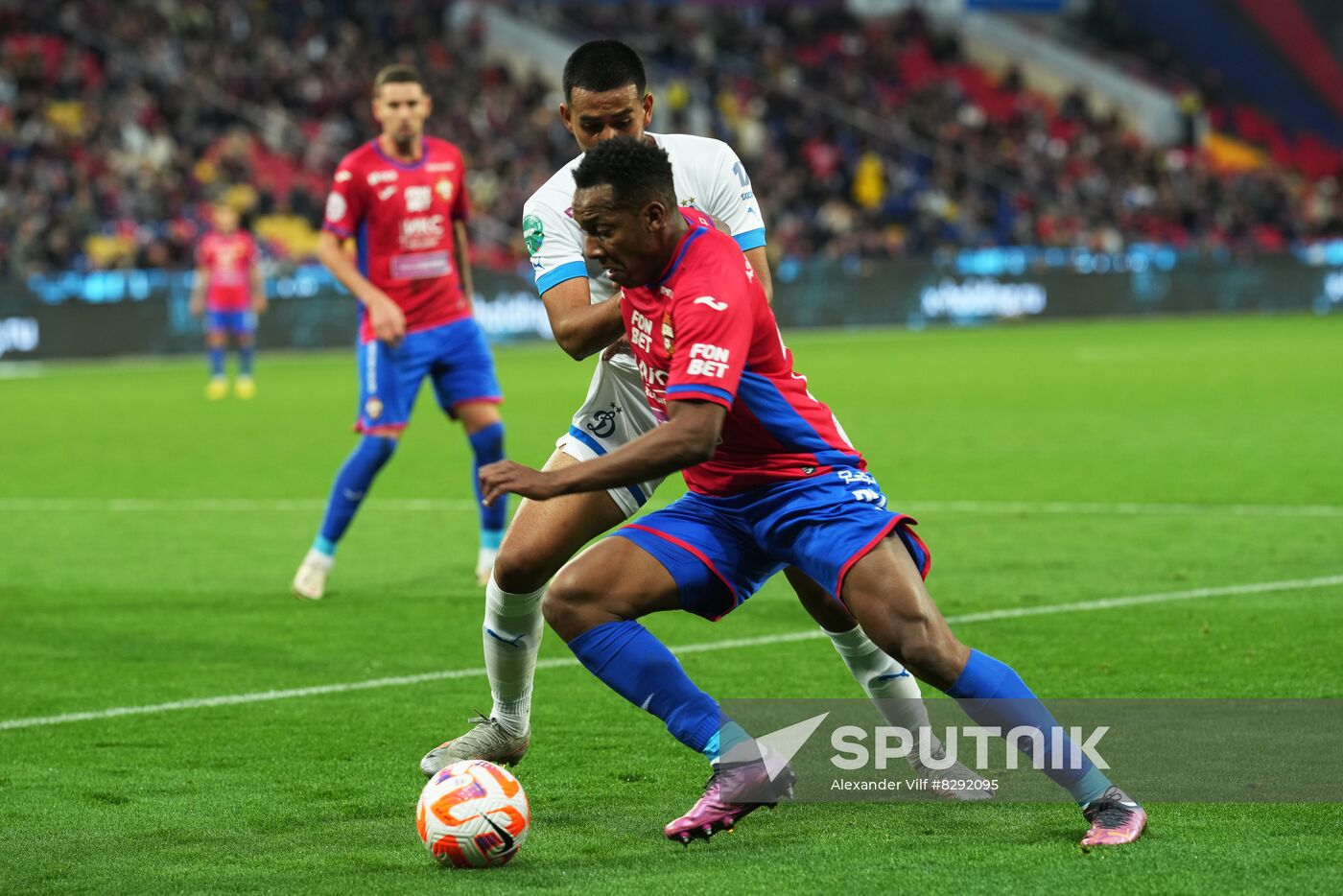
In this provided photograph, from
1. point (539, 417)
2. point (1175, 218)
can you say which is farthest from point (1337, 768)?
point (1175, 218)

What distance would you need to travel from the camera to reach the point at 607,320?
4.96 meters

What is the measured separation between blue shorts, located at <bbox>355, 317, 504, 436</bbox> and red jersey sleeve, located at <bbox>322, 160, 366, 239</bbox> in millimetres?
592

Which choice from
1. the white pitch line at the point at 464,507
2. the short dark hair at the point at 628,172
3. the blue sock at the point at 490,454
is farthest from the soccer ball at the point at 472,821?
the white pitch line at the point at 464,507

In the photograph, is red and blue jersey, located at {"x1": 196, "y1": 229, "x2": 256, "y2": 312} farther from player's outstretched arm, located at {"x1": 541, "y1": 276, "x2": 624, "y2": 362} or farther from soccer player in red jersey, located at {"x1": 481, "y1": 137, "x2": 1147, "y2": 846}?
soccer player in red jersey, located at {"x1": 481, "y1": 137, "x2": 1147, "y2": 846}

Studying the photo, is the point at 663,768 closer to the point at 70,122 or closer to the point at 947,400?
the point at 947,400

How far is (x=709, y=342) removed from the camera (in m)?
4.40

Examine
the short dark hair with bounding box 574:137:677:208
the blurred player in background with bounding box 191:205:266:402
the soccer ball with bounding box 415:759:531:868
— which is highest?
the short dark hair with bounding box 574:137:677:208

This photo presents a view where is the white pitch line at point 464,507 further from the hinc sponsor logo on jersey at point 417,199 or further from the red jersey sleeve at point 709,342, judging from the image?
the red jersey sleeve at point 709,342

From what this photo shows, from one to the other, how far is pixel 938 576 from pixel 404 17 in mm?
29989

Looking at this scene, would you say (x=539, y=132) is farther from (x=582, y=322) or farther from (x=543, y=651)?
(x=582, y=322)

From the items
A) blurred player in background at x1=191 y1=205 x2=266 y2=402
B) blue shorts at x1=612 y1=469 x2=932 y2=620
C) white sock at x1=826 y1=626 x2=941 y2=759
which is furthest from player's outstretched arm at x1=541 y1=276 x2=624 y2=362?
blurred player in background at x1=191 y1=205 x2=266 y2=402

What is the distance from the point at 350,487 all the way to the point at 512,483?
4791mm

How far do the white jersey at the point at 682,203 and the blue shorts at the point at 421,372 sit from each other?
354 cm

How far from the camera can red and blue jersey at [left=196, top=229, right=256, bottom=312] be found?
23.3 meters
